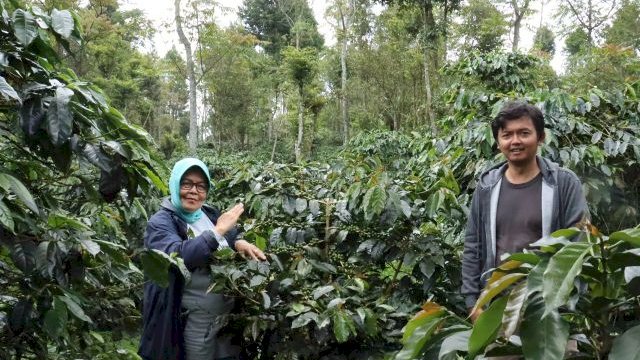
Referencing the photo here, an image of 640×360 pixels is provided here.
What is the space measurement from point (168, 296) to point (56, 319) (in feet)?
1.70

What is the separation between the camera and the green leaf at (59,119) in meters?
1.38

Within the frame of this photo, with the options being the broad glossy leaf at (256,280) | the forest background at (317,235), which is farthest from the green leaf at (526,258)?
the broad glossy leaf at (256,280)

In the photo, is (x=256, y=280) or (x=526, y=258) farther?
(x=256, y=280)

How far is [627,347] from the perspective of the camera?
68cm

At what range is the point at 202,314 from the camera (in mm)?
2064

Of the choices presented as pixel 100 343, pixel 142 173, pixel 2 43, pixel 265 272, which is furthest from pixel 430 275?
pixel 2 43

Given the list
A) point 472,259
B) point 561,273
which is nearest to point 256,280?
point 472,259

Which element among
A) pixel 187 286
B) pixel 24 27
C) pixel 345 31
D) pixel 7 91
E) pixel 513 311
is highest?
pixel 345 31

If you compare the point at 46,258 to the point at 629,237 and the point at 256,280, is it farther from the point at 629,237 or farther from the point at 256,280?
the point at 629,237

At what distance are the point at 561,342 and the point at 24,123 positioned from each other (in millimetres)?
1336

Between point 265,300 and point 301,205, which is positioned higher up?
point 301,205

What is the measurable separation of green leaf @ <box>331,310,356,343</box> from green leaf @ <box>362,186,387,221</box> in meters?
0.44

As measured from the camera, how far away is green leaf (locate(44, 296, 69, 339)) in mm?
1470

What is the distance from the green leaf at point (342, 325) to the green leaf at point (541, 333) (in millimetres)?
1136
